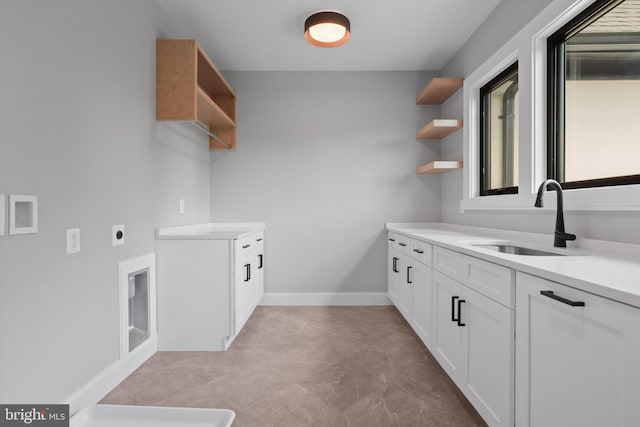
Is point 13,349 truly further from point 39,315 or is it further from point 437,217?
point 437,217

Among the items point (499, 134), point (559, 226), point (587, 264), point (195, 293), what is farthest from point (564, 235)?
point (195, 293)

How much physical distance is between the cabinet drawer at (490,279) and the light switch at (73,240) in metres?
1.92

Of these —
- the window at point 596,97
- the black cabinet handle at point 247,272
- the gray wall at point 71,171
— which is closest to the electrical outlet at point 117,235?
the gray wall at point 71,171

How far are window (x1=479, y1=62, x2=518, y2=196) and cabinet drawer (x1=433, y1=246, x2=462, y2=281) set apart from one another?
0.84 m

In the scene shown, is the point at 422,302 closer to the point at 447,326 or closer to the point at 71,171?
the point at 447,326

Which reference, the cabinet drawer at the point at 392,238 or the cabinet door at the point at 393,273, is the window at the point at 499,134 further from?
the cabinet door at the point at 393,273

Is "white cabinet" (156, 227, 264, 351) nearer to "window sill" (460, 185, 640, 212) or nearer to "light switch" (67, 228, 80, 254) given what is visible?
"light switch" (67, 228, 80, 254)

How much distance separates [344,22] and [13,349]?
8.83ft

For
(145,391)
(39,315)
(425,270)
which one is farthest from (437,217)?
(39,315)

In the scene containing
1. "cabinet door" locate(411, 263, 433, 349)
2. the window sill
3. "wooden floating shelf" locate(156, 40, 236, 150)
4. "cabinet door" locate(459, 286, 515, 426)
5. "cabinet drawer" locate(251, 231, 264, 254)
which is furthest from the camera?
"cabinet drawer" locate(251, 231, 264, 254)

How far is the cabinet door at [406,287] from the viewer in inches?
105

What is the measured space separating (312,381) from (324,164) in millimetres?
2267

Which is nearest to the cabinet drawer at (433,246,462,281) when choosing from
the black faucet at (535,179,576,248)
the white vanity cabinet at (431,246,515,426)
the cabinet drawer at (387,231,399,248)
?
the white vanity cabinet at (431,246,515,426)

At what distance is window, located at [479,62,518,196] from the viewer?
98.4 inches
